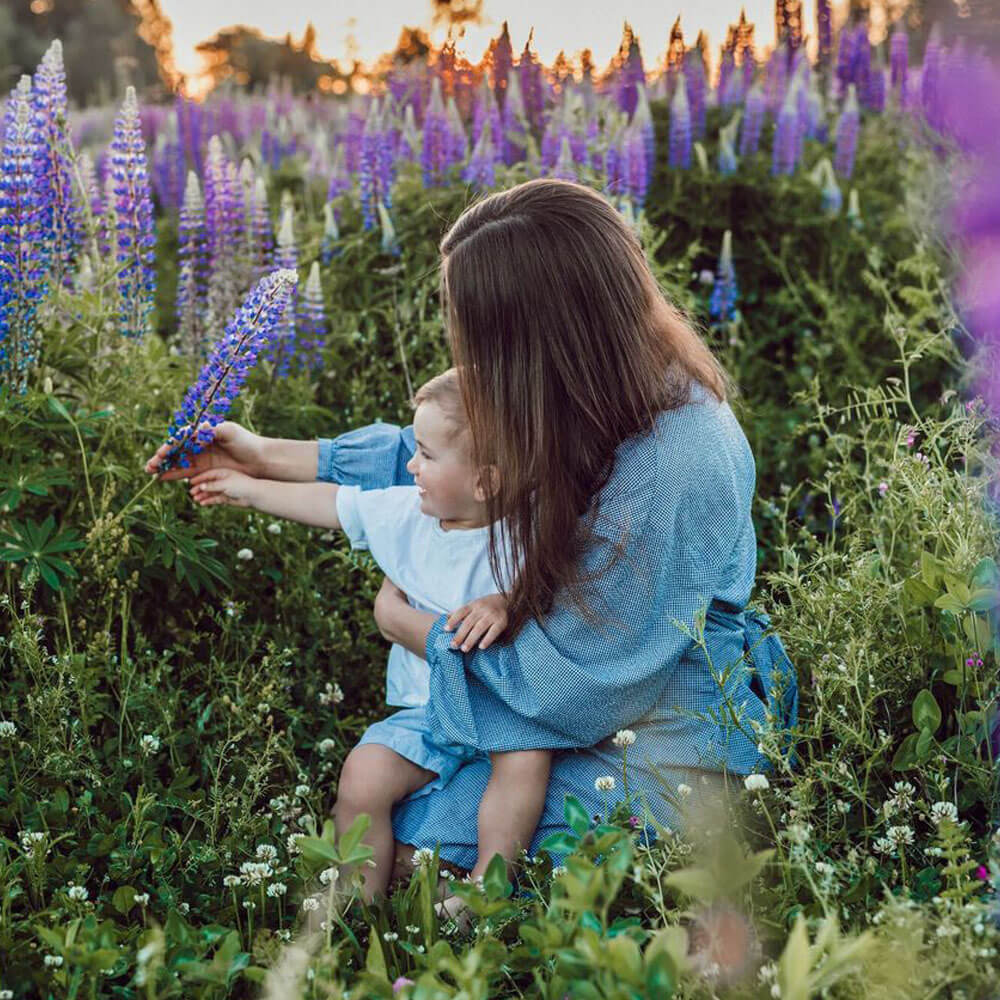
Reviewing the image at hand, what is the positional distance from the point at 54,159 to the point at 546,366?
4.95ft

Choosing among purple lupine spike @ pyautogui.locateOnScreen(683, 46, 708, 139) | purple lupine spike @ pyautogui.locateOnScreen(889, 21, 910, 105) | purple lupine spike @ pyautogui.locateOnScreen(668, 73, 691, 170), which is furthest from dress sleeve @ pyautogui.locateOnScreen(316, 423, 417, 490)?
purple lupine spike @ pyautogui.locateOnScreen(889, 21, 910, 105)

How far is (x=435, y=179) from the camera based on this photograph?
4523 millimetres

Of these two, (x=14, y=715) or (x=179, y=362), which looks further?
(x=179, y=362)

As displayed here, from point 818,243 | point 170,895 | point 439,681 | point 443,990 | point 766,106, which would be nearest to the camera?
point 443,990

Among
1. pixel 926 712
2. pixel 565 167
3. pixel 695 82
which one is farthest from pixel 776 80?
pixel 926 712

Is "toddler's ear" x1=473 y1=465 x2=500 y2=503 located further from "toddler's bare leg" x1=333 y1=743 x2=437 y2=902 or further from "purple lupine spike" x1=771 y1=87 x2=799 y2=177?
"purple lupine spike" x1=771 y1=87 x2=799 y2=177

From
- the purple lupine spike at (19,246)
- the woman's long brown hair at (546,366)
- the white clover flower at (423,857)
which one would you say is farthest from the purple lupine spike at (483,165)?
the white clover flower at (423,857)

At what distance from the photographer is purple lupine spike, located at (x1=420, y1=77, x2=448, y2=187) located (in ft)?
14.8

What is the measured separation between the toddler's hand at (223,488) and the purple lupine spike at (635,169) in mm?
2254

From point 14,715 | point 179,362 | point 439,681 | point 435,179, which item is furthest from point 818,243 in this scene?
point 14,715

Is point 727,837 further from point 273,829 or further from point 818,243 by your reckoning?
point 818,243

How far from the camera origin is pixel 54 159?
307 cm

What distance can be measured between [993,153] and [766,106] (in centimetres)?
478

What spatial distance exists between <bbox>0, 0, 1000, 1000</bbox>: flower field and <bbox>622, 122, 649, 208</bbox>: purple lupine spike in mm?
18
